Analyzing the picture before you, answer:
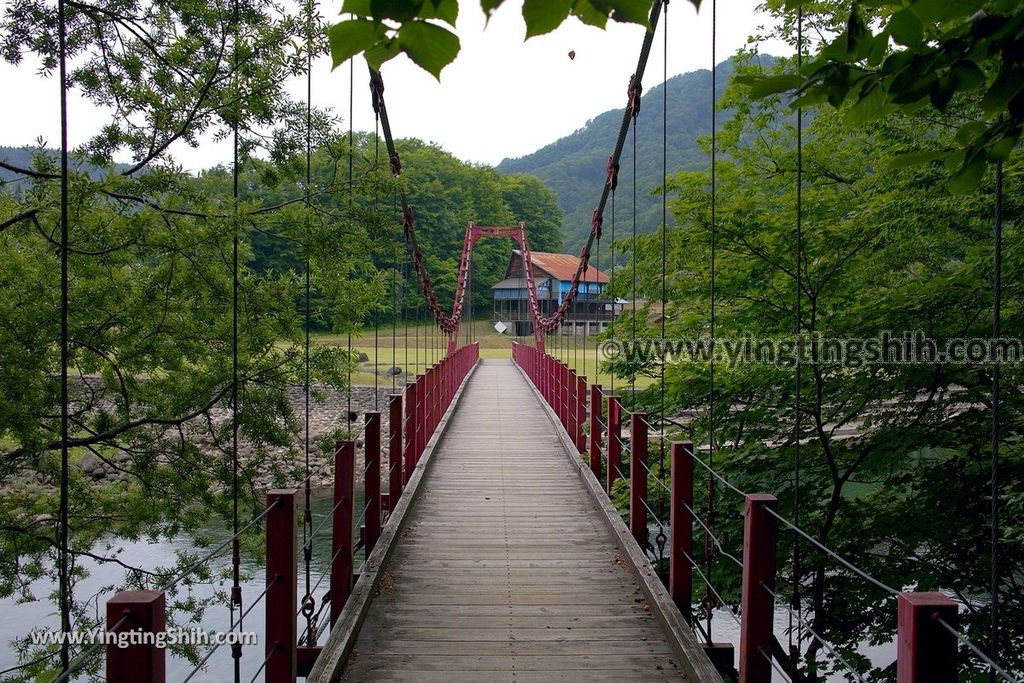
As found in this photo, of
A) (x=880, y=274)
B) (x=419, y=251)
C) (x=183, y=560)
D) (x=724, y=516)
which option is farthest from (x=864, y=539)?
(x=419, y=251)

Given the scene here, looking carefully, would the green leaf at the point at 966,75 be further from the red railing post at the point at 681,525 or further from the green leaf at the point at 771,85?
the red railing post at the point at 681,525

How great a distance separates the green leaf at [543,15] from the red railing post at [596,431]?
5163 mm

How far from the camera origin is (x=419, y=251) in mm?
13203

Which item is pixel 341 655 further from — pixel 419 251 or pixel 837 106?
pixel 419 251

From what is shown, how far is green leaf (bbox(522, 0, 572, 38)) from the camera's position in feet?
3.28

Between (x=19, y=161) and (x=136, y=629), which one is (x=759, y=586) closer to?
(x=136, y=629)

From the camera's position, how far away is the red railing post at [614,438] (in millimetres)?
5168

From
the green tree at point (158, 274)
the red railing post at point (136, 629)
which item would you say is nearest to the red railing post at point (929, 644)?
the red railing post at point (136, 629)

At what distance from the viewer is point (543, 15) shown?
1004 millimetres

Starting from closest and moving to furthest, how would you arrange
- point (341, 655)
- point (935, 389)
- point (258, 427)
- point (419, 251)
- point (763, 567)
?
point (763, 567), point (341, 655), point (935, 389), point (258, 427), point (419, 251)

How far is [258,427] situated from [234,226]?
2300mm

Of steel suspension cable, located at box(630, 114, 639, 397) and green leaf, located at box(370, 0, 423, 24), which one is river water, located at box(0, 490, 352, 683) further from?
green leaf, located at box(370, 0, 423, 24)

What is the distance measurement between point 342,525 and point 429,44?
8.70 feet

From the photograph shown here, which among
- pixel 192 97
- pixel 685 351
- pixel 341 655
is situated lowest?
pixel 341 655
